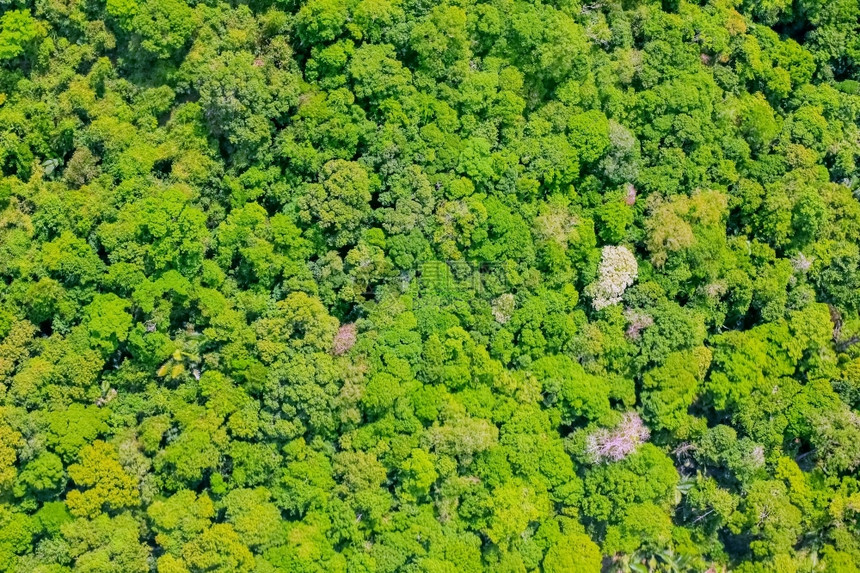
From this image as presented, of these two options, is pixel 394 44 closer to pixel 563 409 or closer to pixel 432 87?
pixel 432 87

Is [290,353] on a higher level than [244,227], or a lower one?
lower

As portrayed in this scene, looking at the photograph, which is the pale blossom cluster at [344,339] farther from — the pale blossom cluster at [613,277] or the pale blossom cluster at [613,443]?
the pale blossom cluster at [613,443]

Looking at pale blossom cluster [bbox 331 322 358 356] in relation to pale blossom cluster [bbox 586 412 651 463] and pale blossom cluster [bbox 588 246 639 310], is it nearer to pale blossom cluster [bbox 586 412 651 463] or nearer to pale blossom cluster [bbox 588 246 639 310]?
pale blossom cluster [bbox 588 246 639 310]

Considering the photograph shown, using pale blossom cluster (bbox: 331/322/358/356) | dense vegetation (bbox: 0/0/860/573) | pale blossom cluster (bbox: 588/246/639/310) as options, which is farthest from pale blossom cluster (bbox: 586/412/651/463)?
pale blossom cluster (bbox: 331/322/358/356)

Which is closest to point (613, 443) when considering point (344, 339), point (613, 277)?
point (613, 277)

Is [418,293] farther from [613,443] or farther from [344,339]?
[613,443]

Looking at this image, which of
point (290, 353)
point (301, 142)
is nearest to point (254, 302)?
point (290, 353)
